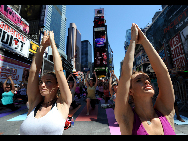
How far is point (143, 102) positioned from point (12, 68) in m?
17.4

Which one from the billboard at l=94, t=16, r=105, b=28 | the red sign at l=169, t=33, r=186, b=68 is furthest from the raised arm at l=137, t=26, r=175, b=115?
the billboard at l=94, t=16, r=105, b=28

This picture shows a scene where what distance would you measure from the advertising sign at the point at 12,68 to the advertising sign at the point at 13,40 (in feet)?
5.63

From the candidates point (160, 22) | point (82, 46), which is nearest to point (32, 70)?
point (160, 22)

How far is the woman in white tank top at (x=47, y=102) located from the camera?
4.46 ft

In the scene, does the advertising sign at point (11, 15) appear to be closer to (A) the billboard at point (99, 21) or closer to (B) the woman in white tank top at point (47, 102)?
(B) the woman in white tank top at point (47, 102)

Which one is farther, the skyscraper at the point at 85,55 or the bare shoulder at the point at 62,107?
the skyscraper at the point at 85,55

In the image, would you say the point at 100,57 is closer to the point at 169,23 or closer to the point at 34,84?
the point at 169,23

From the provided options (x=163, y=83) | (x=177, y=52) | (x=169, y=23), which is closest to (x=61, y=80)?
(x=163, y=83)

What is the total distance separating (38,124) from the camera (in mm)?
1357

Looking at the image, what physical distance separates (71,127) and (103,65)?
4080 cm

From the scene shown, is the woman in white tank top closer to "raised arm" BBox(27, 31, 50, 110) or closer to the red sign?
"raised arm" BBox(27, 31, 50, 110)

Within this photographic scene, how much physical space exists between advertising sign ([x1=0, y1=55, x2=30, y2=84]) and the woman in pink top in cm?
1611

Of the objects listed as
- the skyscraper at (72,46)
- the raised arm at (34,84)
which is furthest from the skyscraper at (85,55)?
the raised arm at (34,84)

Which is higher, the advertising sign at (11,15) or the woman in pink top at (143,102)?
the advertising sign at (11,15)
